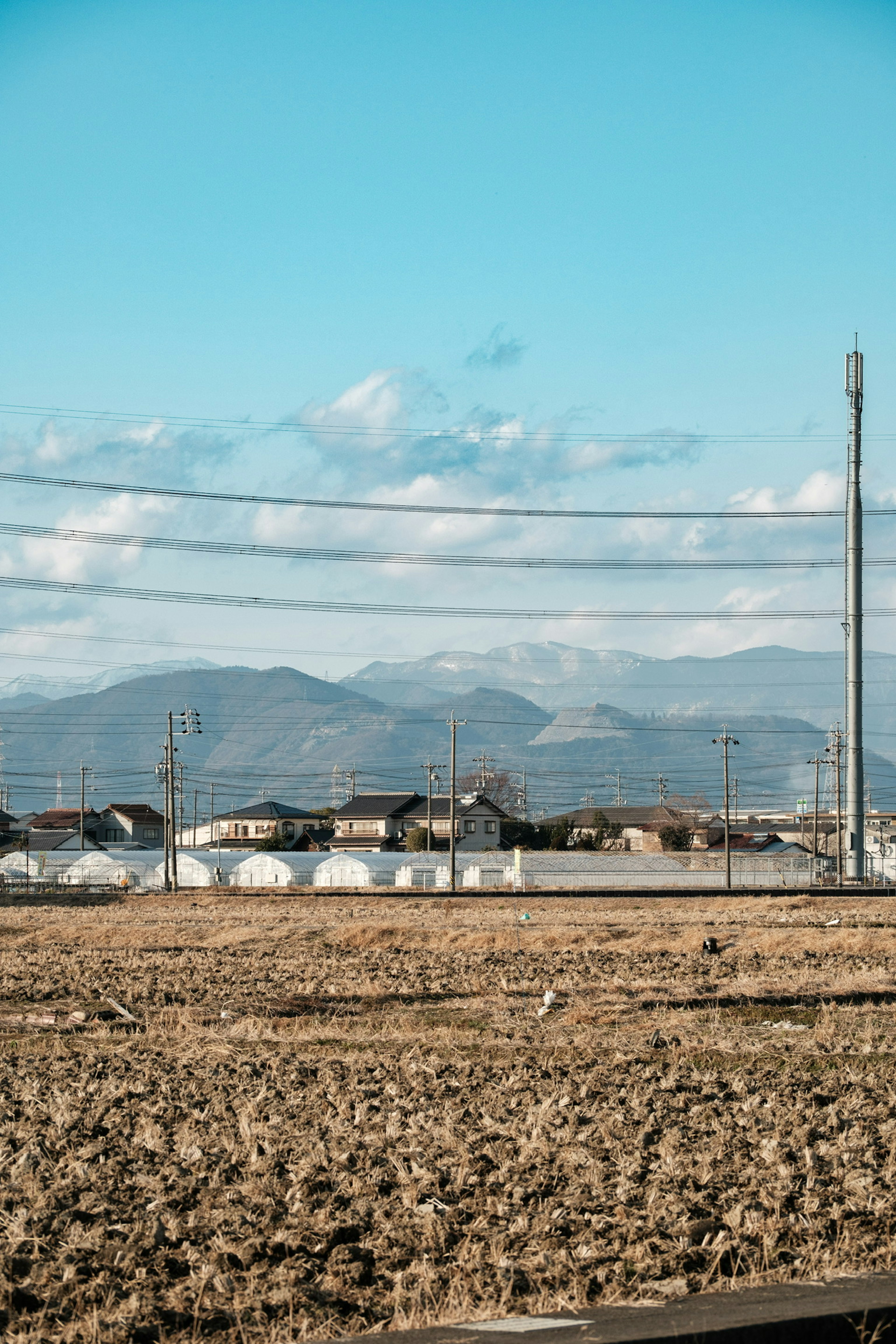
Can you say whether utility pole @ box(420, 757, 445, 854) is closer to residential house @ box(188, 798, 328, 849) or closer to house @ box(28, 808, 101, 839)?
residential house @ box(188, 798, 328, 849)

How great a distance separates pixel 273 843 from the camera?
10231cm

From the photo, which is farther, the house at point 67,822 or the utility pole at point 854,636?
the house at point 67,822

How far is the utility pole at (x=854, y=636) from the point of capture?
40062mm

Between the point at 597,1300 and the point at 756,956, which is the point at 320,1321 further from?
the point at 756,956

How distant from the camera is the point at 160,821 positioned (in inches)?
5020

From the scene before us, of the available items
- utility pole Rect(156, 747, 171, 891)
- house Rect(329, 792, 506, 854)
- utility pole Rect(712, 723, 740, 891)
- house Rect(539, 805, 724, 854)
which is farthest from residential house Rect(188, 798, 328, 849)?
utility pole Rect(712, 723, 740, 891)

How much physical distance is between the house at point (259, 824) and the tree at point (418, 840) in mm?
21539

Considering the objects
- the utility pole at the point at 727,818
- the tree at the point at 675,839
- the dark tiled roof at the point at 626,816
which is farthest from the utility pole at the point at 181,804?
the tree at the point at 675,839

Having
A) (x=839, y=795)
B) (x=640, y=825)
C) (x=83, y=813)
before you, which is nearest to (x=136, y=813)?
(x=83, y=813)

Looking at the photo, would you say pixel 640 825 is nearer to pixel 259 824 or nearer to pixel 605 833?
pixel 605 833

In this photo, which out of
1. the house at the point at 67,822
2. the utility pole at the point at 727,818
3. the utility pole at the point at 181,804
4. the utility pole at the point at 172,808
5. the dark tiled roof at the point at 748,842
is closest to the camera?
the utility pole at the point at 727,818

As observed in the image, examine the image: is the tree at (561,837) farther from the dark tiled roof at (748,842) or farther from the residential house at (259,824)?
the residential house at (259,824)

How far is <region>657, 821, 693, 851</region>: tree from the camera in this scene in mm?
108312

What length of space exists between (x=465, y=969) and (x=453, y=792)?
37.5 metres
